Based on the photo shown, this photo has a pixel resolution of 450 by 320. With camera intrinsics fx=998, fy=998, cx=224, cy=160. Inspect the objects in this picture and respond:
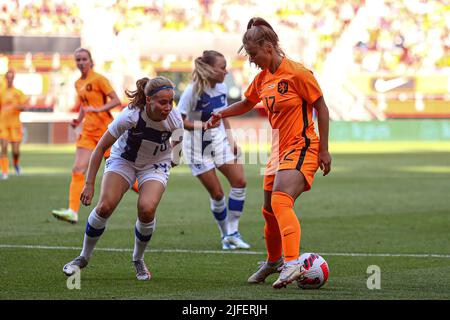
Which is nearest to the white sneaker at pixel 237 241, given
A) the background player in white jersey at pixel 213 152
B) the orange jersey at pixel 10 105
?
the background player in white jersey at pixel 213 152

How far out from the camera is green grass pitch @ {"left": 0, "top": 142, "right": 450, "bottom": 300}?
7719mm

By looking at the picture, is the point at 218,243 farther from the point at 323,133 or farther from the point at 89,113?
the point at 323,133

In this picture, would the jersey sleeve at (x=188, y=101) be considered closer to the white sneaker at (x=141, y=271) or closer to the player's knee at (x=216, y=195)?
the player's knee at (x=216, y=195)

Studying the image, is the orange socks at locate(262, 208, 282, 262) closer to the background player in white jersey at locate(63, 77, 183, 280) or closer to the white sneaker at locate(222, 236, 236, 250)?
the background player in white jersey at locate(63, 77, 183, 280)

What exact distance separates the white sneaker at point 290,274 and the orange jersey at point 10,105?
17115 mm

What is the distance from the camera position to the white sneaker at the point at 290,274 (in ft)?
24.4

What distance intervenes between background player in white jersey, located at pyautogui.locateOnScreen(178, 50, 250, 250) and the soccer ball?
11.0 feet

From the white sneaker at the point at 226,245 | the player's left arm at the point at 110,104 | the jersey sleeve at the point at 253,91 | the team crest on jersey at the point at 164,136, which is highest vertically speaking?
the jersey sleeve at the point at 253,91

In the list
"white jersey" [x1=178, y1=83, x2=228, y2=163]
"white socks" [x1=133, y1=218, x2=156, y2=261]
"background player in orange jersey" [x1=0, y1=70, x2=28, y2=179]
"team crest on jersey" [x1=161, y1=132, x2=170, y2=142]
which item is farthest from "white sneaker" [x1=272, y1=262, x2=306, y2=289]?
"background player in orange jersey" [x1=0, y1=70, x2=28, y2=179]

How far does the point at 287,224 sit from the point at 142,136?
1549mm

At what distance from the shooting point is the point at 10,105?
23844 mm

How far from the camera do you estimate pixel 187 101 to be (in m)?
11.2

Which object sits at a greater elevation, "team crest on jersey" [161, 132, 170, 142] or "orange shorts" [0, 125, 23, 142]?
"team crest on jersey" [161, 132, 170, 142]
